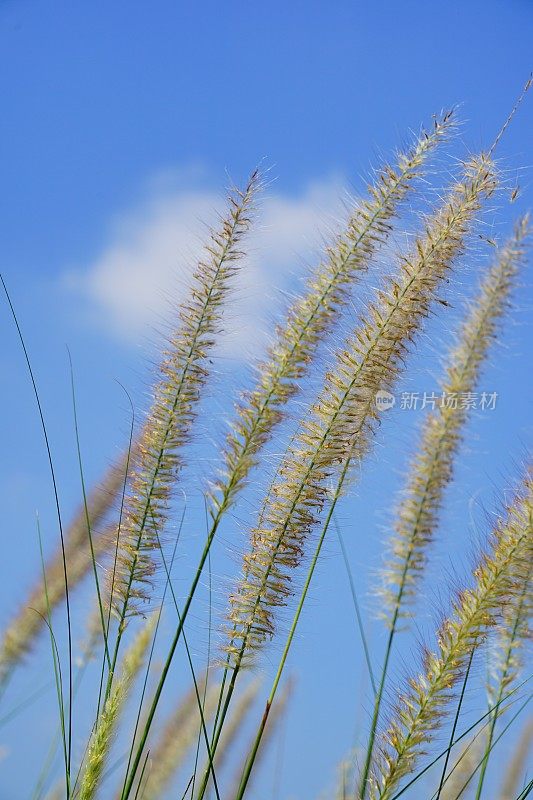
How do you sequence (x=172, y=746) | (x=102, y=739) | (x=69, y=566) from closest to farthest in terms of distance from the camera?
(x=102, y=739), (x=69, y=566), (x=172, y=746)

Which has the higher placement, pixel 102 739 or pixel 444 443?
pixel 444 443

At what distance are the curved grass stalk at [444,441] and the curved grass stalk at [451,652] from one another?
3.13 ft

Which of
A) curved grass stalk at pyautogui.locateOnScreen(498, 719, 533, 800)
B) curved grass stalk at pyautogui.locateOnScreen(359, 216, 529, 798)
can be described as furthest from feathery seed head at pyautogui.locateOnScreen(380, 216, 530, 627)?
curved grass stalk at pyautogui.locateOnScreen(498, 719, 533, 800)

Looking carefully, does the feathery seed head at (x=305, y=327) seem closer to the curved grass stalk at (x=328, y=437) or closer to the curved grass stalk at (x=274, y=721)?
the curved grass stalk at (x=328, y=437)

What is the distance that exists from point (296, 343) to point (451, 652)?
3.11ft

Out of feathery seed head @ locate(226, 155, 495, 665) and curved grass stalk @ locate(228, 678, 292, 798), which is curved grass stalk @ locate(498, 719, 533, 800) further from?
feathery seed head @ locate(226, 155, 495, 665)

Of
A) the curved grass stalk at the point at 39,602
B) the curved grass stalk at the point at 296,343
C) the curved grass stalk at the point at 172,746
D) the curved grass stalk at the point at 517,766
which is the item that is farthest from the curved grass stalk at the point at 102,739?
the curved grass stalk at the point at 517,766

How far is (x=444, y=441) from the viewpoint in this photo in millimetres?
3789

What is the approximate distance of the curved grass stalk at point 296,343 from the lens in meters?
2.62

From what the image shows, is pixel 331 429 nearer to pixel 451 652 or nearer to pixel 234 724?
pixel 451 652

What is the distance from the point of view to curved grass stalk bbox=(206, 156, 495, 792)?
8.26 ft

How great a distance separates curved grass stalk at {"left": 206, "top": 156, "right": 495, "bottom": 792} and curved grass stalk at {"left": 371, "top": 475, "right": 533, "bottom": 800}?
362mm

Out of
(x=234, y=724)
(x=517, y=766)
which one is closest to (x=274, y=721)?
(x=234, y=724)

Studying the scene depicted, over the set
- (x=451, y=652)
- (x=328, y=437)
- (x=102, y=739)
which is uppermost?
(x=328, y=437)
